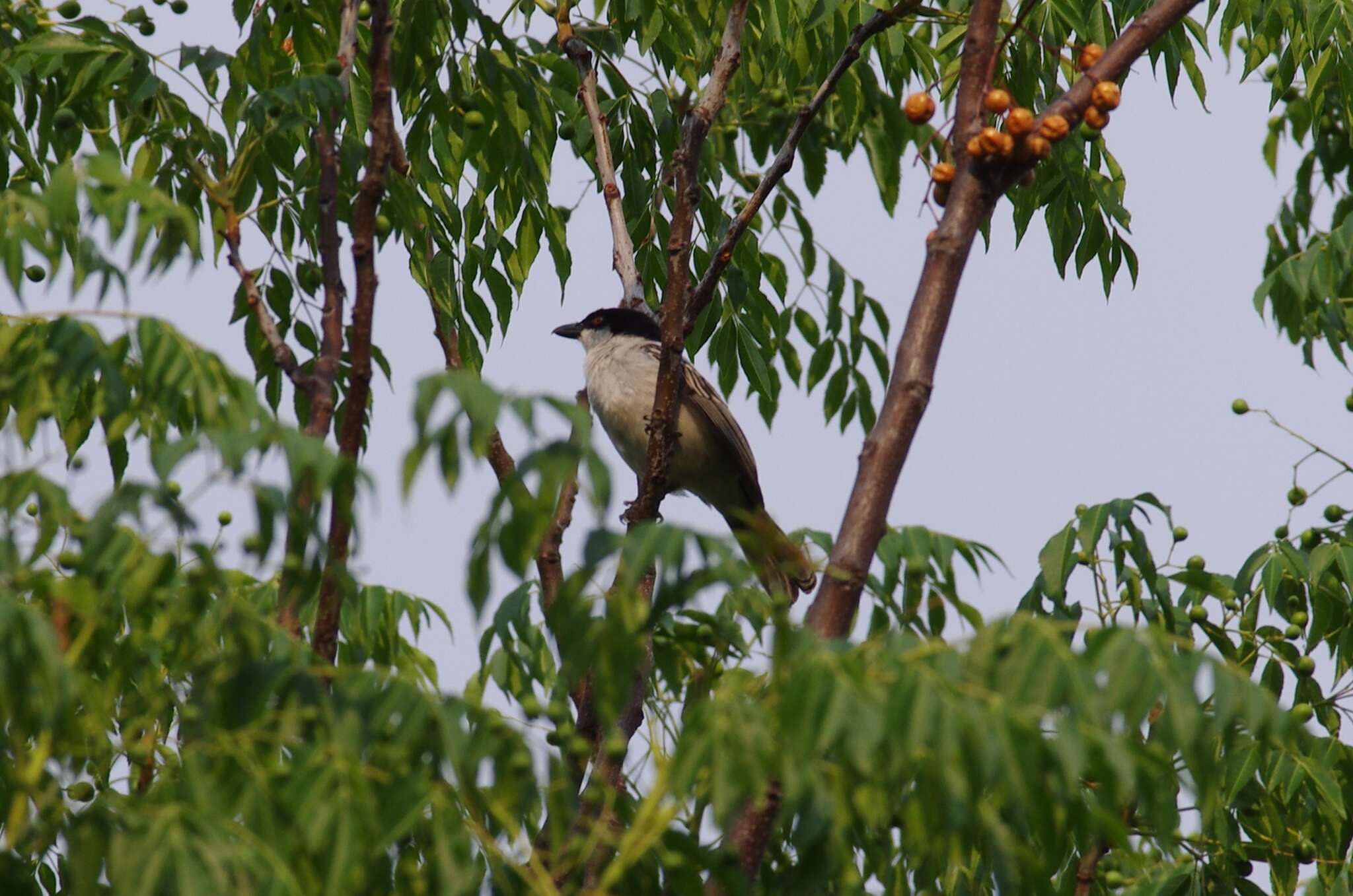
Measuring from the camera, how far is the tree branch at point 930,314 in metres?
2.91

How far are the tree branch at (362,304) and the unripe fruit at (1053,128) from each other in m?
1.29

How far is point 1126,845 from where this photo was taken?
234 cm

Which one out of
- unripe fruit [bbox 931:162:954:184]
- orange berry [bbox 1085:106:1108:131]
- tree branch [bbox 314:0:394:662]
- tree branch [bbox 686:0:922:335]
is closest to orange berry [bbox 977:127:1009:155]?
unripe fruit [bbox 931:162:954:184]

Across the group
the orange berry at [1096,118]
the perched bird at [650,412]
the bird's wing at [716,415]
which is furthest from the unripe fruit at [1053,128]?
the bird's wing at [716,415]

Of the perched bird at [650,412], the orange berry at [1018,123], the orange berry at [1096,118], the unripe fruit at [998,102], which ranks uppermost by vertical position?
the perched bird at [650,412]

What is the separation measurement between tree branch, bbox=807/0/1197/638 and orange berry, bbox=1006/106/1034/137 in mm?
77

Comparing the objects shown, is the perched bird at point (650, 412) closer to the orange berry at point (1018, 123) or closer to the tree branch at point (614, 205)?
the tree branch at point (614, 205)

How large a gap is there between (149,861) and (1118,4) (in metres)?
4.81

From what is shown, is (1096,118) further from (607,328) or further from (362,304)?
(607,328)

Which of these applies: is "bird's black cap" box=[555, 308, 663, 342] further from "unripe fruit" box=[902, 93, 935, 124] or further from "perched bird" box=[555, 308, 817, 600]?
"unripe fruit" box=[902, 93, 935, 124]

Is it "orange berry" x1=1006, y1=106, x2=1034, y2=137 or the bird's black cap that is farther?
the bird's black cap

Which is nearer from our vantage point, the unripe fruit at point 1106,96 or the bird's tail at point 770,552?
the bird's tail at point 770,552

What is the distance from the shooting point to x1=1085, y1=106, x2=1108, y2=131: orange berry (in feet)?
11.1

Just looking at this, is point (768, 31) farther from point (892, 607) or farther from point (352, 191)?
point (892, 607)
